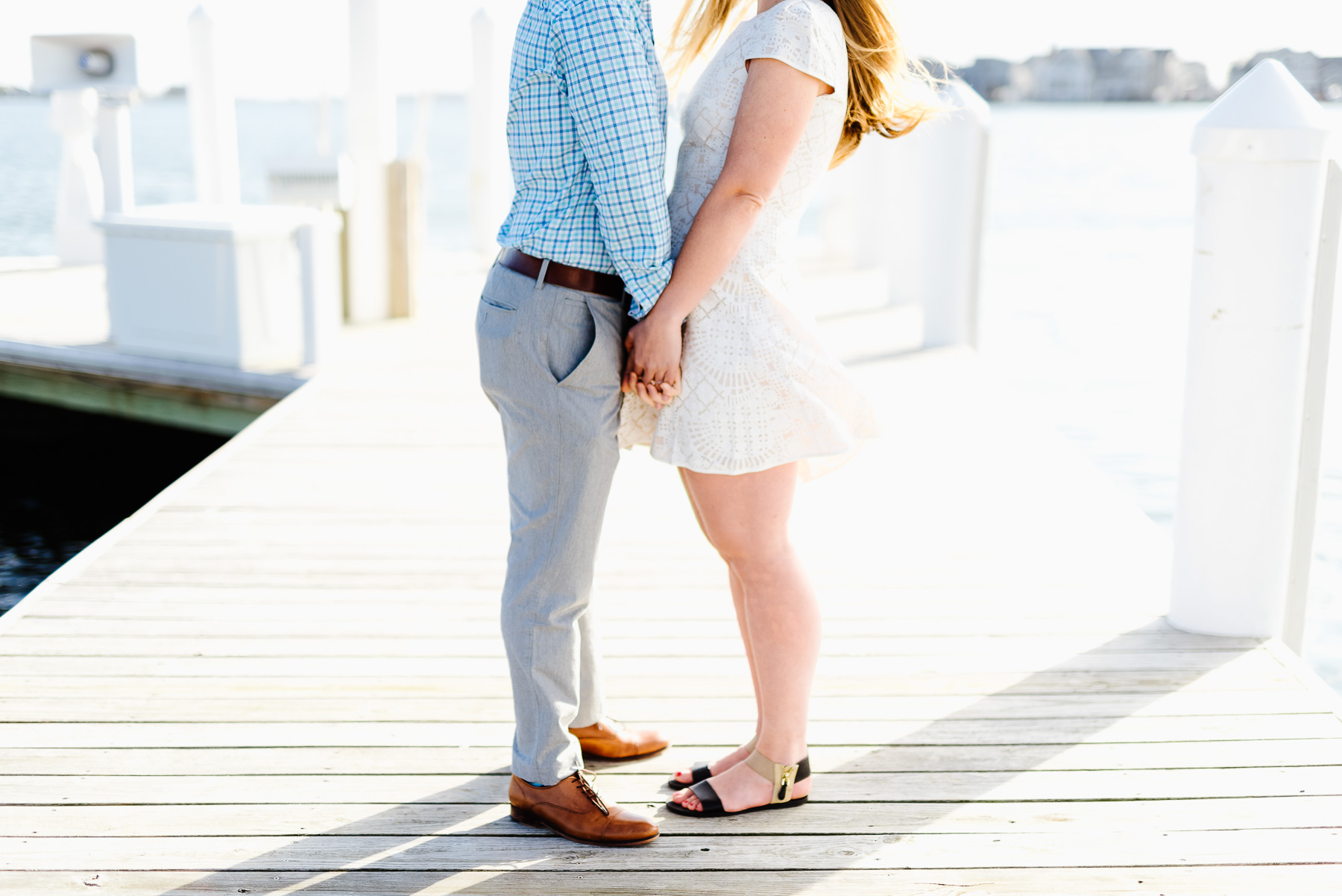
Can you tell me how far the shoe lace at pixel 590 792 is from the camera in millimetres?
1790

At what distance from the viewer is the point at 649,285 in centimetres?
162

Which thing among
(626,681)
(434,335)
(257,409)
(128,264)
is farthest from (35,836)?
(434,335)

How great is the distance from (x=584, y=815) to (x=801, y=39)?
3.73 ft

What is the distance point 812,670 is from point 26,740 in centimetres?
138

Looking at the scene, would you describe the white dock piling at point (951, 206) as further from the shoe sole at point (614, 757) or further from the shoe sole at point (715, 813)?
the shoe sole at point (715, 813)

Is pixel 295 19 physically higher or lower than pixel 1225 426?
higher

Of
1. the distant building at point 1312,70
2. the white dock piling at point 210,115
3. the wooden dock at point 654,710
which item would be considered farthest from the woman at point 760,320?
the white dock piling at point 210,115

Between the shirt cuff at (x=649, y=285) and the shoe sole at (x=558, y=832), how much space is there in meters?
0.78

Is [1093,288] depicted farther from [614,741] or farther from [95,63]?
[614,741]

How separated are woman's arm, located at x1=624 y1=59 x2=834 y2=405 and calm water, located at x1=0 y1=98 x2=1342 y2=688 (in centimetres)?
155

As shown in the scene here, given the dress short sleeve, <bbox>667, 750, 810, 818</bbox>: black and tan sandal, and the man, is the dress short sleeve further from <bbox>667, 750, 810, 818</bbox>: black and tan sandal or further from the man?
<bbox>667, 750, 810, 818</bbox>: black and tan sandal

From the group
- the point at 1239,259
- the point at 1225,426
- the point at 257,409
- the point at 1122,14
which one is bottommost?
the point at 257,409

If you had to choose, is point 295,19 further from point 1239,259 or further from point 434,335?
point 1239,259

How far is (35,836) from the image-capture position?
1.80 meters
